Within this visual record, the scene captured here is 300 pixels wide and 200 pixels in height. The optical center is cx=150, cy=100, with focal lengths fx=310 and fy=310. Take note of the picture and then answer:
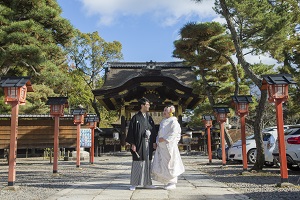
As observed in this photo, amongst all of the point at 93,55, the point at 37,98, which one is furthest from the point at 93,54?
the point at 37,98

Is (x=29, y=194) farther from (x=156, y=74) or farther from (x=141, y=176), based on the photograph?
(x=156, y=74)

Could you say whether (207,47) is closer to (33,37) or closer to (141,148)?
(33,37)

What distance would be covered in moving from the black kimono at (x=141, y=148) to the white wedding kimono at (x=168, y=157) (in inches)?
6.0

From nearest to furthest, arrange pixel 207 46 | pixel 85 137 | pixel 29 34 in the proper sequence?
1. pixel 29 34
2. pixel 207 46
3. pixel 85 137

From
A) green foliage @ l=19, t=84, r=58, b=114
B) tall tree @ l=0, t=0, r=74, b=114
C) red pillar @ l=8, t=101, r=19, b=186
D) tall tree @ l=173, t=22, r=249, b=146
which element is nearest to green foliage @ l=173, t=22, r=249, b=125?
tall tree @ l=173, t=22, r=249, b=146

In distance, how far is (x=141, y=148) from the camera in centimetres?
593

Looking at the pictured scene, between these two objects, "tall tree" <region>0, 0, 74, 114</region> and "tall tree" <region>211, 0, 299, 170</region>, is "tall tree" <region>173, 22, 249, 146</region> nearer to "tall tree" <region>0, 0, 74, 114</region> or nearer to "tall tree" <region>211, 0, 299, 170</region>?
"tall tree" <region>211, 0, 299, 170</region>

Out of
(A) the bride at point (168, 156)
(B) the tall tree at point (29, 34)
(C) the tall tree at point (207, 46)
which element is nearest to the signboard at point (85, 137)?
(B) the tall tree at point (29, 34)

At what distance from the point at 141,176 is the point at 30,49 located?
592 cm

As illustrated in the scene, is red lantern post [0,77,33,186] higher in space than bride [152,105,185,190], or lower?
higher

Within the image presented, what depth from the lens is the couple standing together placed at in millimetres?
5727

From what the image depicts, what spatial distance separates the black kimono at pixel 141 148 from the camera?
5.78 metres

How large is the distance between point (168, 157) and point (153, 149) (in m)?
0.45

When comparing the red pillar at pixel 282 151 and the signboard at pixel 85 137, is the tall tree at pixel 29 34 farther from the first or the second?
the red pillar at pixel 282 151
